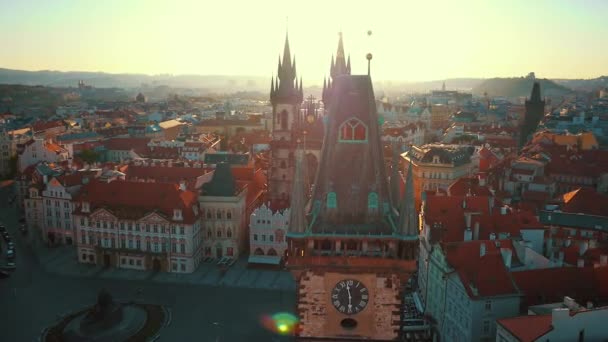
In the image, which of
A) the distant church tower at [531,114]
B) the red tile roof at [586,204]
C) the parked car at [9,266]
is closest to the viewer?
the red tile roof at [586,204]

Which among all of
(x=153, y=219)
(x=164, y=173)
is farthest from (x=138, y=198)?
(x=164, y=173)

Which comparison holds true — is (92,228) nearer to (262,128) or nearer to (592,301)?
(592,301)

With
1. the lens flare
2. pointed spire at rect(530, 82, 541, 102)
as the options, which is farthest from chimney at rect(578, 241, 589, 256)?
pointed spire at rect(530, 82, 541, 102)

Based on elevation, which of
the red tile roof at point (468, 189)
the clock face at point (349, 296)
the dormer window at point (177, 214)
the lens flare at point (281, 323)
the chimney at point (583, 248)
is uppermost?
the clock face at point (349, 296)

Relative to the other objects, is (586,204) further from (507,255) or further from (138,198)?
(138,198)

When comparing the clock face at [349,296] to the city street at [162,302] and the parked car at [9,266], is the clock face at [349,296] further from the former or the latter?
the parked car at [9,266]

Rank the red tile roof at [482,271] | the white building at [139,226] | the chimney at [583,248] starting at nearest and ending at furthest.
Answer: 1. the red tile roof at [482,271]
2. the chimney at [583,248]
3. the white building at [139,226]

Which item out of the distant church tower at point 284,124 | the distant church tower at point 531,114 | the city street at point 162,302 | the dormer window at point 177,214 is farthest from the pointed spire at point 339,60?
the distant church tower at point 531,114
